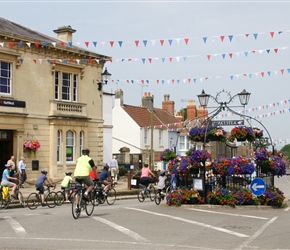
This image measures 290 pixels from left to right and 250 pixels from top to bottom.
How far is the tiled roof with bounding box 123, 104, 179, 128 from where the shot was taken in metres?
51.0

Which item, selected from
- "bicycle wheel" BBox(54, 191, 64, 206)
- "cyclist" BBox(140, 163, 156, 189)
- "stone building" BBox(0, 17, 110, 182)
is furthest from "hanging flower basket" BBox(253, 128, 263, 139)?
"stone building" BBox(0, 17, 110, 182)

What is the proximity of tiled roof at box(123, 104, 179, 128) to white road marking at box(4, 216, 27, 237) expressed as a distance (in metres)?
35.8

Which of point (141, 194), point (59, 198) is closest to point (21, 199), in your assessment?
point (59, 198)

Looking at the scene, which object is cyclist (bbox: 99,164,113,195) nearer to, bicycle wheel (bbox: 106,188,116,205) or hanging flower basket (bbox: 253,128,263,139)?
bicycle wheel (bbox: 106,188,116,205)

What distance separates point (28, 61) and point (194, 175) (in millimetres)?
14412

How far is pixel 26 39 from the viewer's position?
27859mm

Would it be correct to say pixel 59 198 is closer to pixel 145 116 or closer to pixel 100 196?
pixel 100 196

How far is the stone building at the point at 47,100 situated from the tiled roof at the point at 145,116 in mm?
17215

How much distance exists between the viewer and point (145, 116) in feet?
173

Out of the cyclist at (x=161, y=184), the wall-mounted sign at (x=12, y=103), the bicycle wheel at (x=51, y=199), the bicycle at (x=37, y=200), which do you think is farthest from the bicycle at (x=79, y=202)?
the wall-mounted sign at (x=12, y=103)

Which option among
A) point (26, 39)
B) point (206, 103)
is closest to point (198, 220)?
point (206, 103)

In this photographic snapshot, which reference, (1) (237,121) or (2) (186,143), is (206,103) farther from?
(2) (186,143)

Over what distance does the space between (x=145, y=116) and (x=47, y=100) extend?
23673 millimetres

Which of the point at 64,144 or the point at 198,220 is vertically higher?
the point at 64,144
